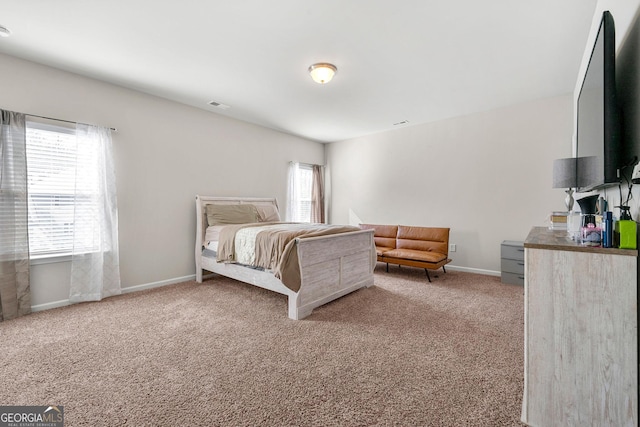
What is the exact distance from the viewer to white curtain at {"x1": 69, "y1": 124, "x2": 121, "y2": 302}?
10.4 feet

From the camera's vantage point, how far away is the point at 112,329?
2.50 metres

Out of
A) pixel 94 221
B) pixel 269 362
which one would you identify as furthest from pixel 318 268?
pixel 94 221

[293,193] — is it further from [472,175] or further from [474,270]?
[474,270]

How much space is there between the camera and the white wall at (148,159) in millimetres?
2969

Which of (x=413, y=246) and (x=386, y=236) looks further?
→ (x=386, y=236)

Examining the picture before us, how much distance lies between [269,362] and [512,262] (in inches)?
138

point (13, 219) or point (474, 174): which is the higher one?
point (474, 174)

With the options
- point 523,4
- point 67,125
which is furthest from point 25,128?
point 523,4

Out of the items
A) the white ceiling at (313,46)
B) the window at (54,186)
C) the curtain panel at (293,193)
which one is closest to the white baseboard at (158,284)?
the window at (54,186)

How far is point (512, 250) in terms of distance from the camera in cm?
381

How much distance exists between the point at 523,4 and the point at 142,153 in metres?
4.19

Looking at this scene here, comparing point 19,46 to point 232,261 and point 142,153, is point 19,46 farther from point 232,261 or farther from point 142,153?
point 232,261

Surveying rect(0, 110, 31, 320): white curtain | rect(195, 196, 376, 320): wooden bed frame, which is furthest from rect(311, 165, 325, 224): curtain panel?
rect(0, 110, 31, 320): white curtain

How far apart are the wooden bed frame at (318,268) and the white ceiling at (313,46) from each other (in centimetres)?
178
